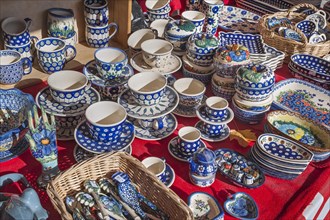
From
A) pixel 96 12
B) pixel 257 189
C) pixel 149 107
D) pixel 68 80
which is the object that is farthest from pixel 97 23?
pixel 257 189

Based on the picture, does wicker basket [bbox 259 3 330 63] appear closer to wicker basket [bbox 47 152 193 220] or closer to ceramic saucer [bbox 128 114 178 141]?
ceramic saucer [bbox 128 114 178 141]

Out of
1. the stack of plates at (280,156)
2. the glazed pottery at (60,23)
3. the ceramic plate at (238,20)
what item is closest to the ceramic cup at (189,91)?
the stack of plates at (280,156)

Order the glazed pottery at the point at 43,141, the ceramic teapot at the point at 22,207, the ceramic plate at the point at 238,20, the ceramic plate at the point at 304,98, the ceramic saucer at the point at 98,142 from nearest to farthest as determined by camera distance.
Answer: the ceramic teapot at the point at 22,207 → the glazed pottery at the point at 43,141 → the ceramic saucer at the point at 98,142 → the ceramic plate at the point at 304,98 → the ceramic plate at the point at 238,20

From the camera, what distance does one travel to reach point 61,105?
1130 mm

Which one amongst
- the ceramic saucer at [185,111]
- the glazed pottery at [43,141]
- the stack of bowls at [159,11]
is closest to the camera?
the glazed pottery at [43,141]

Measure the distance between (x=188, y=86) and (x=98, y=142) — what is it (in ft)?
1.27

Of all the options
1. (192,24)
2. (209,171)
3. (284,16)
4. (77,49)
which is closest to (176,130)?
(209,171)

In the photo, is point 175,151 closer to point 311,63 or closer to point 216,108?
point 216,108

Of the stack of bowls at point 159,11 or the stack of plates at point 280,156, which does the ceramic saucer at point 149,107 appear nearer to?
the stack of plates at point 280,156

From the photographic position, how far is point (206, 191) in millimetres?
1051

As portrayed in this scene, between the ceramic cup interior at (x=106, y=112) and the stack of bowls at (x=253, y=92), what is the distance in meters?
0.37

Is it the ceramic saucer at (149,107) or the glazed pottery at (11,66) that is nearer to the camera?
the ceramic saucer at (149,107)

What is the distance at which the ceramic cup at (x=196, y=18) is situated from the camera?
1.49 metres

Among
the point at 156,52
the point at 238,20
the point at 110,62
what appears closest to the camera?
the point at 110,62
